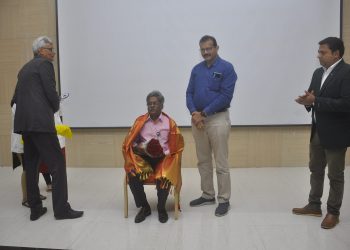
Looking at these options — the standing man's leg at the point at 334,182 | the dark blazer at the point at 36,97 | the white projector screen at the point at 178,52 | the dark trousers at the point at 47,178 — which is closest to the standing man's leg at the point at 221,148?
the standing man's leg at the point at 334,182

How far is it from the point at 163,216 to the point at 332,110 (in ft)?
5.07

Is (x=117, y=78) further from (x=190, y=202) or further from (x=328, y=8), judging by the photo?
(x=328, y=8)

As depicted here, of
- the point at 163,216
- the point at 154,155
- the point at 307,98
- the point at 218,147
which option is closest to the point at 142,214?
the point at 163,216

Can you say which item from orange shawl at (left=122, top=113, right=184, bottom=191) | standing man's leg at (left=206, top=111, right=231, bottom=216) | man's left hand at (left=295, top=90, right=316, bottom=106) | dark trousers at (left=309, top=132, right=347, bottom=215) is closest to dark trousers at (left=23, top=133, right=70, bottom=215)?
orange shawl at (left=122, top=113, right=184, bottom=191)

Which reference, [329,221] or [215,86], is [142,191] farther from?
[329,221]

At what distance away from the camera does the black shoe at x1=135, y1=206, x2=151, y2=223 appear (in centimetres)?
312

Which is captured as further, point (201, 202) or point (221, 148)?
point (201, 202)

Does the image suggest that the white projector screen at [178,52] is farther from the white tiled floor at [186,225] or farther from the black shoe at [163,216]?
the black shoe at [163,216]

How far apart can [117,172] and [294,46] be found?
270cm

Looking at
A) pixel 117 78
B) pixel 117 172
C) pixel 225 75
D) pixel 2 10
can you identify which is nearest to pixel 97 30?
pixel 117 78

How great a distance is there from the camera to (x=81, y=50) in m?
4.86

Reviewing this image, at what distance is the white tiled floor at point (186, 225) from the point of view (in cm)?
270

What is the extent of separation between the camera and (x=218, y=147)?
325 cm

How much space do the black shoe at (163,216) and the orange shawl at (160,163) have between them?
22 cm
